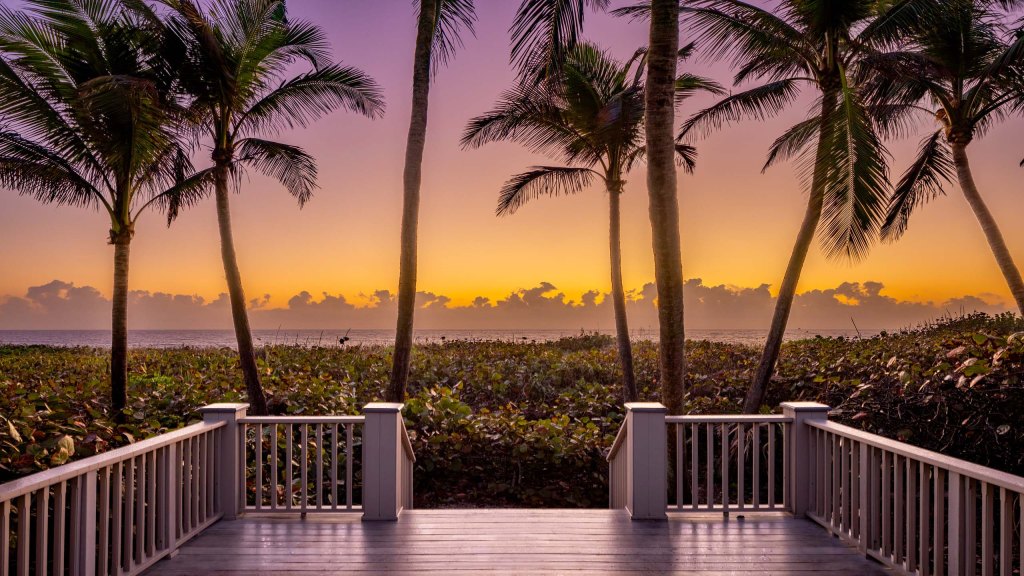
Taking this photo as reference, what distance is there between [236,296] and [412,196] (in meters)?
3.32

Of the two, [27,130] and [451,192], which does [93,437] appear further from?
[451,192]

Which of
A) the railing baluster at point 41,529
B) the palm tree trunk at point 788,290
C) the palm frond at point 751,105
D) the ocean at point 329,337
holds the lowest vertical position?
the ocean at point 329,337

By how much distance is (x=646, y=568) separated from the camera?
338 cm

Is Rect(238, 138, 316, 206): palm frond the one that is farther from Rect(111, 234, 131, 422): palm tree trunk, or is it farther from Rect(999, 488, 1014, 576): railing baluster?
Rect(999, 488, 1014, 576): railing baluster

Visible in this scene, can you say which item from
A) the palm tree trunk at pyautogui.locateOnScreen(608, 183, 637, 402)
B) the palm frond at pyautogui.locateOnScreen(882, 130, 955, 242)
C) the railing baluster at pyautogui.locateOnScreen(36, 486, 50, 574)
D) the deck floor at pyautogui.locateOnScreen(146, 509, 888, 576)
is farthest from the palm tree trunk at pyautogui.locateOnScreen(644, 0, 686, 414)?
the palm frond at pyautogui.locateOnScreen(882, 130, 955, 242)

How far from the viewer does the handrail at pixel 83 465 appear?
7.80 feet

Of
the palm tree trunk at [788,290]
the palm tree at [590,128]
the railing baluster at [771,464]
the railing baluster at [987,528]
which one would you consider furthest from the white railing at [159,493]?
the palm tree at [590,128]

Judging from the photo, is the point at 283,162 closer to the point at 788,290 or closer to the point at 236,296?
the point at 236,296

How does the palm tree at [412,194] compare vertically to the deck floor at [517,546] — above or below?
above

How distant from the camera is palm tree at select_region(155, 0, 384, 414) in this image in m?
7.62

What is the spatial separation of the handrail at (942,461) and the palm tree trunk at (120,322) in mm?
8908

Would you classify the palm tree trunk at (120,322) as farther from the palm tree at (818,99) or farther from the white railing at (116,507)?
the palm tree at (818,99)

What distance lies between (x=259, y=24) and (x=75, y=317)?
2446 cm

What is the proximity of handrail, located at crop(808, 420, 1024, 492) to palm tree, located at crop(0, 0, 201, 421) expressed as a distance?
299 inches
